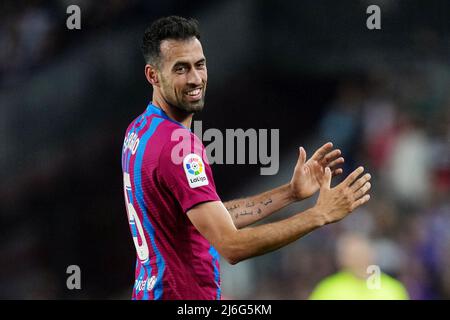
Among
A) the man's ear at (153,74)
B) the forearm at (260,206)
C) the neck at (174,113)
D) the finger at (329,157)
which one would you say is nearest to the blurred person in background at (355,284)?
the forearm at (260,206)

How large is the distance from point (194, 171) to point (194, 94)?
0.47 metres

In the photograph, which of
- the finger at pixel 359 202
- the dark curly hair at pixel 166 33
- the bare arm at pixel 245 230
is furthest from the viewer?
the dark curly hair at pixel 166 33

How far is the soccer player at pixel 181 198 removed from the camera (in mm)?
4012

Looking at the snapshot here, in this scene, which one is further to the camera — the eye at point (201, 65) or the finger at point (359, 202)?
the eye at point (201, 65)

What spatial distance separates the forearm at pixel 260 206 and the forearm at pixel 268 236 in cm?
78

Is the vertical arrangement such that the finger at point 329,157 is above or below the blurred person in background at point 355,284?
above

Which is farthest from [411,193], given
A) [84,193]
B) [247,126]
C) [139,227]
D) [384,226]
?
[139,227]

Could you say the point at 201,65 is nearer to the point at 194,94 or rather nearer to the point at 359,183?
the point at 194,94

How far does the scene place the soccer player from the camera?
4012 millimetres

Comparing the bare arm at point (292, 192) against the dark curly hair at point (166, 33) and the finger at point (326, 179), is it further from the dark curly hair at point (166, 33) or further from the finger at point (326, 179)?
the dark curly hair at point (166, 33)

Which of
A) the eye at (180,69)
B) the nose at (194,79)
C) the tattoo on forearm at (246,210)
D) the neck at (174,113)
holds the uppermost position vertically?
the eye at (180,69)

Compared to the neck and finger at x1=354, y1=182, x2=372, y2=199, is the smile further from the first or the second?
finger at x1=354, y1=182, x2=372, y2=199

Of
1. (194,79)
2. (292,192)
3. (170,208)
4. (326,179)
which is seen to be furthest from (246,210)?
(194,79)

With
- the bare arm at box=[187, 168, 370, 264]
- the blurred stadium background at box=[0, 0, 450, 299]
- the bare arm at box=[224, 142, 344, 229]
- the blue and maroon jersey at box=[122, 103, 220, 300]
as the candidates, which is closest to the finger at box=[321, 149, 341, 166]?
the bare arm at box=[224, 142, 344, 229]
